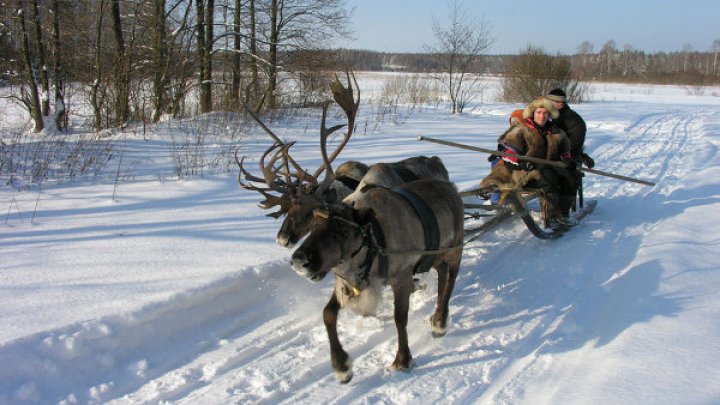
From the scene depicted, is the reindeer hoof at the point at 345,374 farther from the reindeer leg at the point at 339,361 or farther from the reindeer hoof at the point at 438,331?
the reindeer hoof at the point at 438,331

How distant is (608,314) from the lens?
458 cm

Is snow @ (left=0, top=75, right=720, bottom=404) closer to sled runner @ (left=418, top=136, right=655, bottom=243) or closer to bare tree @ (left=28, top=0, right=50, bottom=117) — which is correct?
sled runner @ (left=418, top=136, right=655, bottom=243)

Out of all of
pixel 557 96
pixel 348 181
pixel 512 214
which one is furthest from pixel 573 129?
pixel 348 181

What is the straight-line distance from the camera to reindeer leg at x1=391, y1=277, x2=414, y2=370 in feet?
12.9

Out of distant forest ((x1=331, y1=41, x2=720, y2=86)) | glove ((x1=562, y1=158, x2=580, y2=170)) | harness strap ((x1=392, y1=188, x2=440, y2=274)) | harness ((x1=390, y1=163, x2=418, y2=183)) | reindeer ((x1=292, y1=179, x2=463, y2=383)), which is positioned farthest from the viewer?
distant forest ((x1=331, y1=41, x2=720, y2=86))

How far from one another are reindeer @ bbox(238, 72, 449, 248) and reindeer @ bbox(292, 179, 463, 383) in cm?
17

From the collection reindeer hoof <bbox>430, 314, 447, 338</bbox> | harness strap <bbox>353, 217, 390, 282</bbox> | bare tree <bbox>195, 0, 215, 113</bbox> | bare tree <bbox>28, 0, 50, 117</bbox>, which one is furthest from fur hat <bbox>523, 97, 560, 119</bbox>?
bare tree <bbox>195, 0, 215, 113</bbox>

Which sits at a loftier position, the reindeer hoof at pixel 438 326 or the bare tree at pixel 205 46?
the bare tree at pixel 205 46

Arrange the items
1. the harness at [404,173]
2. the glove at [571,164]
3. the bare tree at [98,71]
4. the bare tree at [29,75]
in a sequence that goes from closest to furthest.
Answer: the harness at [404,173] → the glove at [571,164] → the bare tree at [29,75] → the bare tree at [98,71]

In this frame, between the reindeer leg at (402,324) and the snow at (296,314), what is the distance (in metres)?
0.11

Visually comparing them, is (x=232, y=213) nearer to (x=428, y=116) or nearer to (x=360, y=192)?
(x=360, y=192)

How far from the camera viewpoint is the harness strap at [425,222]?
4.28 m

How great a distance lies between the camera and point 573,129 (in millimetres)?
8023

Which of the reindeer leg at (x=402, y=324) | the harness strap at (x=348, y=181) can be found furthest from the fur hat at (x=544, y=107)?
the reindeer leg at (x=402, y=324)
